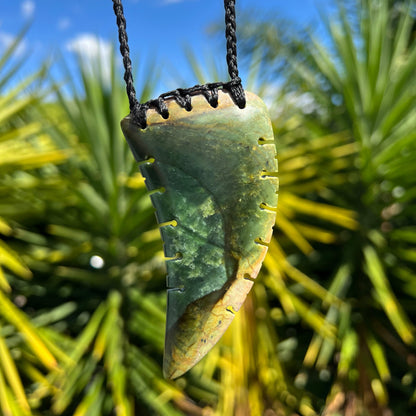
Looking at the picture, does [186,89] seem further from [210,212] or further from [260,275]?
[260,275]

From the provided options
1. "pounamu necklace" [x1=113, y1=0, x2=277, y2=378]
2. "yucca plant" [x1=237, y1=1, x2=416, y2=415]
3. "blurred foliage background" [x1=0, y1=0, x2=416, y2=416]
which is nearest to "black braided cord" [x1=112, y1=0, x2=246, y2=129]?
"pounamu necklace" [x1=113, y1=0, x2=277, y2=378]

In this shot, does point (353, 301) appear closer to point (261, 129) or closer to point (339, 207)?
point (339, 207)

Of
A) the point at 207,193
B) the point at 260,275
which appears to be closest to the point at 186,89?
the point at 207,193

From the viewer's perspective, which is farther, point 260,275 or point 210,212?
point 260,275

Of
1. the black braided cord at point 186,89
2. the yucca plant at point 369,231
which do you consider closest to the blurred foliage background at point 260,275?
the yucca plant at point 369,231

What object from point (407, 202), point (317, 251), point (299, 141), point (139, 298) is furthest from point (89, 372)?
point (407, 202)

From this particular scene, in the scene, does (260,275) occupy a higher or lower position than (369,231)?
lower

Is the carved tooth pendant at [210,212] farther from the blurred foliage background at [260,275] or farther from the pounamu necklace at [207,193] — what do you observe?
the blurred foliage background at [260,275]
